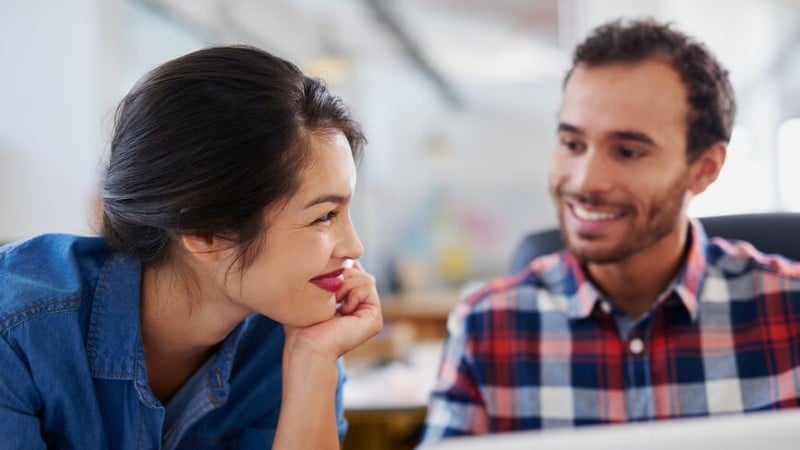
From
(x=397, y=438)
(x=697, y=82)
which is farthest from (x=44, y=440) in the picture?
(x=397, y=438)

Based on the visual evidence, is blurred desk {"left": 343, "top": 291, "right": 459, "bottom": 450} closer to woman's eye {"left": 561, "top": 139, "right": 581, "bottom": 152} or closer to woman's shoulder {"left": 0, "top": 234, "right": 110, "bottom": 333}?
woman's eye {"left": 561, "top": 139, "right": 581, "bottom": 152}

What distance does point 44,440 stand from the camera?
107 centimetres

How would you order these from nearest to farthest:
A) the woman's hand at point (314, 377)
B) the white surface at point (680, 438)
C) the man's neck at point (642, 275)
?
the white surface at point (680, 438) → the woman's hand at point (314, 377) → the man's neck at point (642, 275)

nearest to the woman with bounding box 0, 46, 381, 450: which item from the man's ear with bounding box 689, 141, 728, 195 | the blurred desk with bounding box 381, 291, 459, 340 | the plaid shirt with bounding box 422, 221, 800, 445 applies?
the plaid shirt with bounding box 422, 221, 800, 445

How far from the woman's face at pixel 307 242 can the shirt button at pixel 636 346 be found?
54 centimetres

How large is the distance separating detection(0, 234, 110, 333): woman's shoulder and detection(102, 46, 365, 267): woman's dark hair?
94 millimetres

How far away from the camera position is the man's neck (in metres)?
1.49

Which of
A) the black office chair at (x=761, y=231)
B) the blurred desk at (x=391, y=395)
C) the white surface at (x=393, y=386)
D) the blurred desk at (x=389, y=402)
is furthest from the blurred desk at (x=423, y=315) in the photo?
the black office chair at (x=761, y=231)

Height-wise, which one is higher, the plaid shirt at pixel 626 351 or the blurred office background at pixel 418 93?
the blurred office background at pixel 418 93

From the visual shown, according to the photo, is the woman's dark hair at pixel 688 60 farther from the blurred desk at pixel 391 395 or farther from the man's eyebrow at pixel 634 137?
the blurred desk at pixel 391 395

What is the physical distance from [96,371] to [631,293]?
0.90 m

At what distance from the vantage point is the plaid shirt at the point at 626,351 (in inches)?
53.7

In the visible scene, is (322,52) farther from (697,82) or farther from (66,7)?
(697,82)

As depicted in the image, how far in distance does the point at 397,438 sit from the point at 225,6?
322 cm
